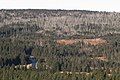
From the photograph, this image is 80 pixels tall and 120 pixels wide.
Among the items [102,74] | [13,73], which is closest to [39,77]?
[13,73]

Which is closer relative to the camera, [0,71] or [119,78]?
[119,78]

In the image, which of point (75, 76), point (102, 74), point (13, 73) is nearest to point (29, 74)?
point (13, 73)

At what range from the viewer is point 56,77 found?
573ft

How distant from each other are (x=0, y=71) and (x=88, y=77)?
42.5m

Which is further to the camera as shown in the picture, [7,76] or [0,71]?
[0,71]

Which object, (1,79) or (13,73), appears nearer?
(1,79)

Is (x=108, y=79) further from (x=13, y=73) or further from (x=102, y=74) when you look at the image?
(x=13, y=73)

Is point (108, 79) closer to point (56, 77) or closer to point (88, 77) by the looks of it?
point (88, 77)

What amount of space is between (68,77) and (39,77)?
42.5 ft

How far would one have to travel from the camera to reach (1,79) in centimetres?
16725

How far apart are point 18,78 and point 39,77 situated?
32.5 feet

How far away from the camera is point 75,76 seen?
6988 inches

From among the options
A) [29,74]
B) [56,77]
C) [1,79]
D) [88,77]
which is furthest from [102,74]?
[1,79]

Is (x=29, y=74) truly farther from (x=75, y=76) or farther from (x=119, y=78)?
(x=119, y=78)
